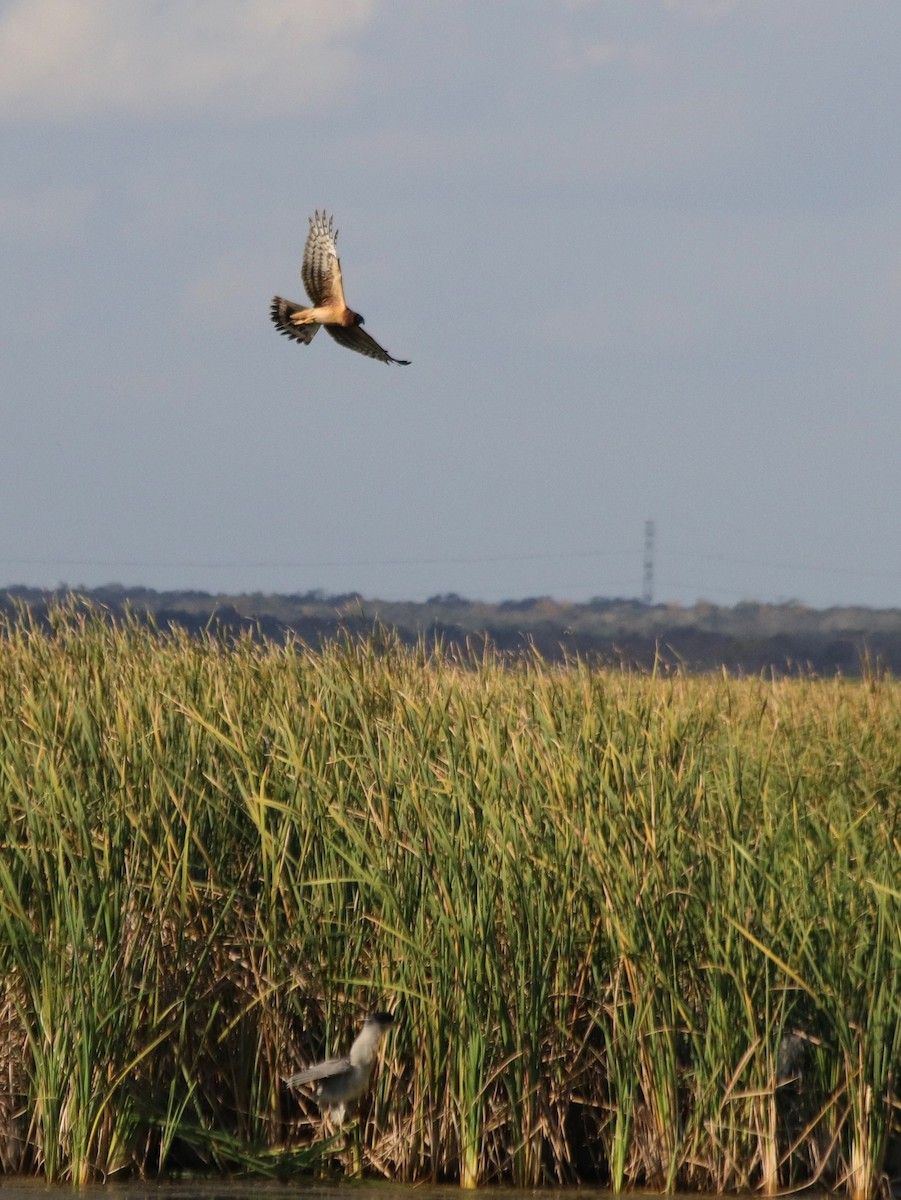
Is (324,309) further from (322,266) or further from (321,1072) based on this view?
(321,1072)

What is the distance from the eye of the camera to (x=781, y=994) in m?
5.39

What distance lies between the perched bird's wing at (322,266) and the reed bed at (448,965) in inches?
162

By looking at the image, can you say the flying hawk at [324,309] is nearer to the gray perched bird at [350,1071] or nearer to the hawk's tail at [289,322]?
the hawk's tail at [289,322]

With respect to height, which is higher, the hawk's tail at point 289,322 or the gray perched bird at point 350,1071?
the hawk's tail at point 289,322

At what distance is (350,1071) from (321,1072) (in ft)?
0.32

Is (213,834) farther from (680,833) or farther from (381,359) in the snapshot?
(381,359)

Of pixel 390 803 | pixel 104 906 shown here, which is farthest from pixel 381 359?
pixel 104 906

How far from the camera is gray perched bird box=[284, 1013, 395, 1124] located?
528cm

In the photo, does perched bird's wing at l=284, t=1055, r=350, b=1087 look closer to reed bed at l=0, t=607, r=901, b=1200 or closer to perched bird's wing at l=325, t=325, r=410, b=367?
reed bed at l=0, t=607, r=901, b=1200

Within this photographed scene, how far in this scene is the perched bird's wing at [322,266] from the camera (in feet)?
31.8

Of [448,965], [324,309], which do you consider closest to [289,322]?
[324,309]

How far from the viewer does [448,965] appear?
5.41 m

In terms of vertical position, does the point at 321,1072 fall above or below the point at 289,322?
below

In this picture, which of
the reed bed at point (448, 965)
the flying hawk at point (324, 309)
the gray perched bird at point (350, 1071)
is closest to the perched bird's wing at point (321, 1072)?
the gray perched bird at point (350, 1071)
